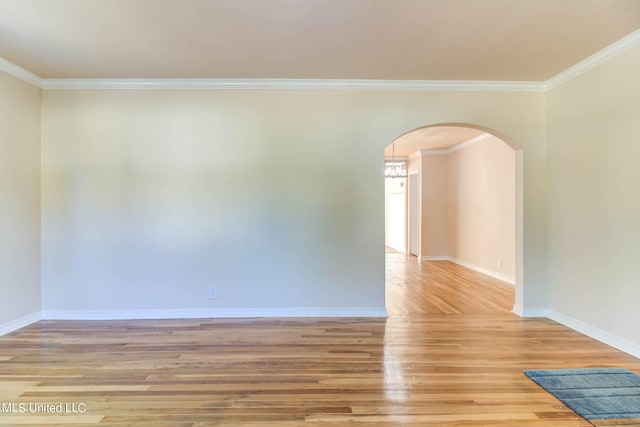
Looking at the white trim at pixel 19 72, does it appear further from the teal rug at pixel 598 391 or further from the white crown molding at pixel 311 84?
the teal rug at pixel 598 391

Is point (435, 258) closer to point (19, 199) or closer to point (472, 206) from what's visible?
point (472, 206)

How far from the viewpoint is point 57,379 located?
222cm

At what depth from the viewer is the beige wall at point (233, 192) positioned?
3441mm

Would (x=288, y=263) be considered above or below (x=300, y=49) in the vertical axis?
below

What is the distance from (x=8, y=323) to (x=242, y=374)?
8.40 feet

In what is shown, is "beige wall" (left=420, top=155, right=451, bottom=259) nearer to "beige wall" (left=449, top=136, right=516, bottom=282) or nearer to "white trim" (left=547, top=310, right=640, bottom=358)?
"beige wall" (left=449, top=136, right=516, bottom=282)

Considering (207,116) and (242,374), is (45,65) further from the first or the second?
(242,374)

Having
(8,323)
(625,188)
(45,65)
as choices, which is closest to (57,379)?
(8,323)

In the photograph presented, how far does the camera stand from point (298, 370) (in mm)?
2350

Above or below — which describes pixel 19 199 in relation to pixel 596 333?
above

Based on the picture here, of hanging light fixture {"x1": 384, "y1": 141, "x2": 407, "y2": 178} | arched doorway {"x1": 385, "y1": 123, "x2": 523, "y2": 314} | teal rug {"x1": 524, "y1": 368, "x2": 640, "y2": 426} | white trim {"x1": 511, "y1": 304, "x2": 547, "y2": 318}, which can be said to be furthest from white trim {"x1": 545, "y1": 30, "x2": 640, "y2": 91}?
hanging light fixture {"x1": 384, "y1": 141, "x2": 407, "y2": 178}

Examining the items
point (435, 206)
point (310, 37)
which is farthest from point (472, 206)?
point (310, 37)

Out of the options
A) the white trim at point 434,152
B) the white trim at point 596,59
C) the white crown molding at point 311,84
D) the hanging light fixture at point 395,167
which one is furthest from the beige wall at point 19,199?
the white trim at point 434,152

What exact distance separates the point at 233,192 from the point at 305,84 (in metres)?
1.40
